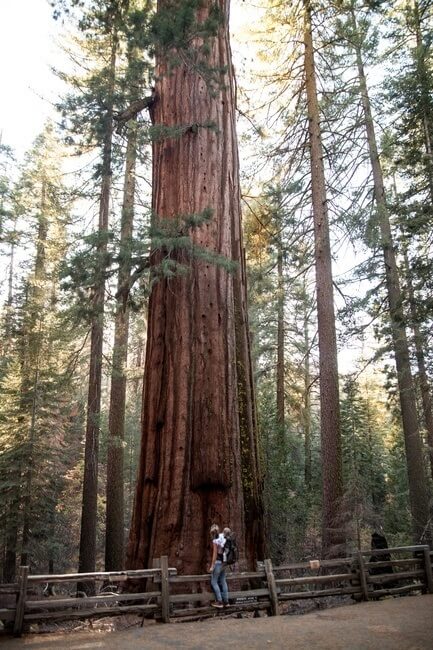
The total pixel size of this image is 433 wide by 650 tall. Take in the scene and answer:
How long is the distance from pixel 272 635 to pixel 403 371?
927 centimetres

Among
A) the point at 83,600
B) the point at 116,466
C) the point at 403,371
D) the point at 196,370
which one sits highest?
the point at 403,371

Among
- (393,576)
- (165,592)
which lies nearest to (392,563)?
(393,576)

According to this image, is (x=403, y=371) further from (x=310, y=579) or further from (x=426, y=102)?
(x=310, y=579)

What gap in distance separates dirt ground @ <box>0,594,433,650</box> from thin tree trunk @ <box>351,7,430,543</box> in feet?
20.3

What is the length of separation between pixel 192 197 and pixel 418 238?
26.1 ft

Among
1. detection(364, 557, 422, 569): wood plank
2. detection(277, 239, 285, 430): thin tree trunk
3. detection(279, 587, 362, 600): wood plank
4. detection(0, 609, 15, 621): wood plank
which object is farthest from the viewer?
detection(277, 239, 285, 430): thin tree trunk

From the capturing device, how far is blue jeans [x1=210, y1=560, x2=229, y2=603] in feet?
21.8

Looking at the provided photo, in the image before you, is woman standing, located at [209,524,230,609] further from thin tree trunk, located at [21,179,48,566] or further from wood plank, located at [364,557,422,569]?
thin tree trunk, located at [21,179,48,566]

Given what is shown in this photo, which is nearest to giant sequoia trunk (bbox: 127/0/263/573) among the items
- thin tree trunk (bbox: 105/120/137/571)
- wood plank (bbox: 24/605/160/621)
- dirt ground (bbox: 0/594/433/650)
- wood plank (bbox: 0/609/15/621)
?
wood plank (bbox: 24/605/160/621)

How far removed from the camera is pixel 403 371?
44.5 ft

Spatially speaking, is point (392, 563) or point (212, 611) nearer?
point (212, 611)

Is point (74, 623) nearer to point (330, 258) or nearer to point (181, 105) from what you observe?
point (181, 105)

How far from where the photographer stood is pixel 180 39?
7551mm

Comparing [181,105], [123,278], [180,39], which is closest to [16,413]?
[123,278]
